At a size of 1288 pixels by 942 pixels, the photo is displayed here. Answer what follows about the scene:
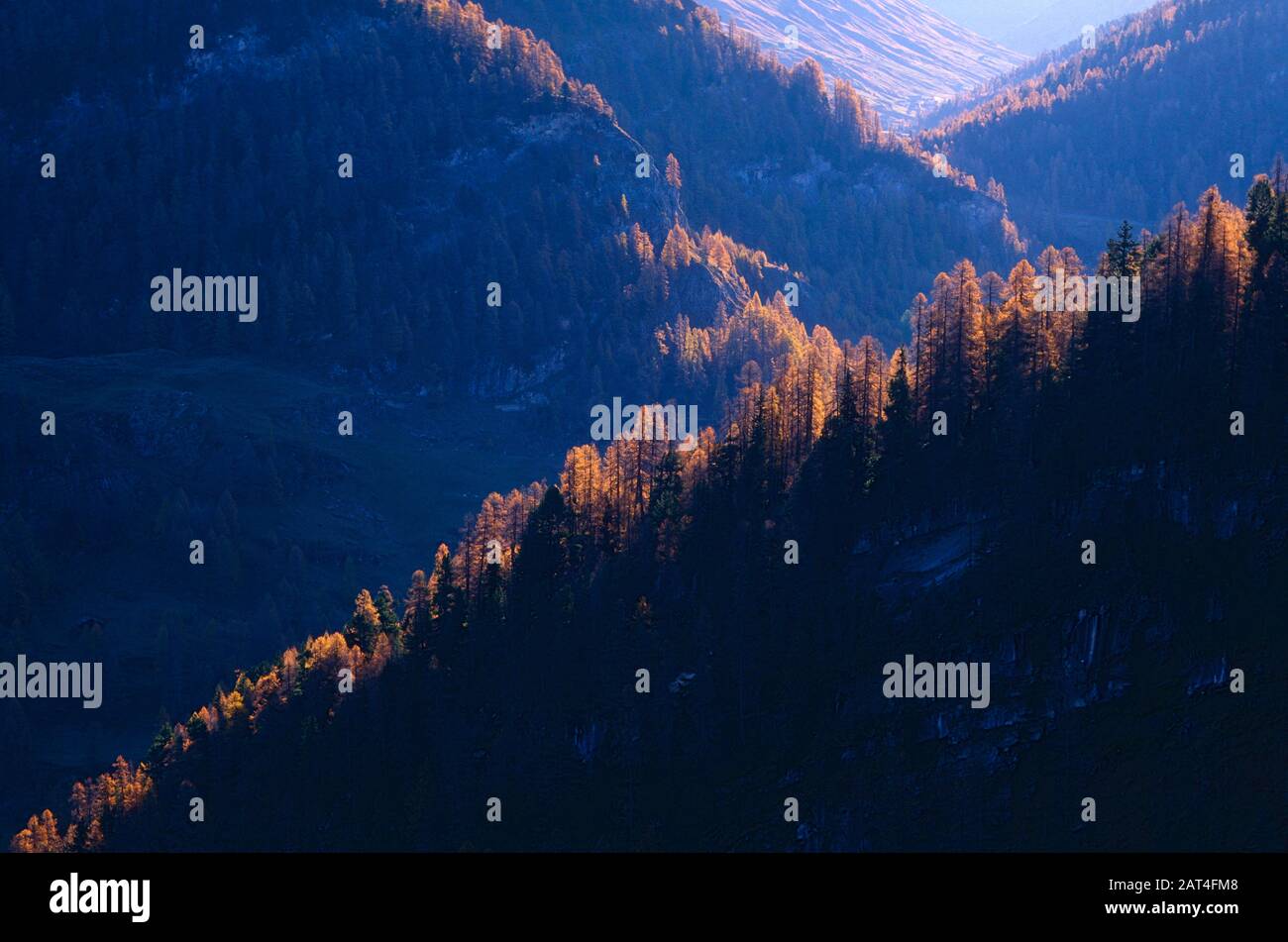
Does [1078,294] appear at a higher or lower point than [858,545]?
higher

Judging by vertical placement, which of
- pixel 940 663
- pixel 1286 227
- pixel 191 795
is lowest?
pixel 191 795

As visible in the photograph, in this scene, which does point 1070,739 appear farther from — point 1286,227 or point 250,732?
point 250,732

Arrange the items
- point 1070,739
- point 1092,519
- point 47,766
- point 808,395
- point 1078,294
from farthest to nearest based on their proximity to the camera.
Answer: point 47,766
point 808,395
point 1078,294
point 1092,519
point 1070,739

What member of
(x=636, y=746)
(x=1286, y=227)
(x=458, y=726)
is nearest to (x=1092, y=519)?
(x=1286, y=227)

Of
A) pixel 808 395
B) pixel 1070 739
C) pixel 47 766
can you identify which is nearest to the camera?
pixel 1070 739

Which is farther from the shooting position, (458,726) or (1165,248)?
(458,726)

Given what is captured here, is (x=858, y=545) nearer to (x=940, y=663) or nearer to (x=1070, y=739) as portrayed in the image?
(x=940, y=663)

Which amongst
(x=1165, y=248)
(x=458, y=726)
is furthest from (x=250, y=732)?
(x=1165, y=248)

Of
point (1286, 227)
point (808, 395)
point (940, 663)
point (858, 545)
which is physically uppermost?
point (1286, 227)

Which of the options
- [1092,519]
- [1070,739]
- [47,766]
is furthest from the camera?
[47,766]
